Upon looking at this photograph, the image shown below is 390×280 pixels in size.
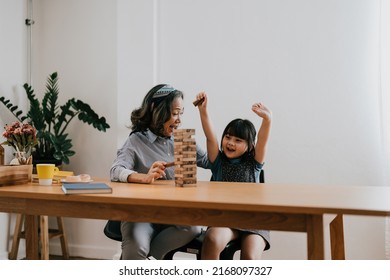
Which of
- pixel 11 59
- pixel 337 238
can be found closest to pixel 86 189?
pixel 337 238

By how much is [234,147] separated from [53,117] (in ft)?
6.04

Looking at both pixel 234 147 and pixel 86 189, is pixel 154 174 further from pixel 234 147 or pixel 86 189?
pixel 234 147

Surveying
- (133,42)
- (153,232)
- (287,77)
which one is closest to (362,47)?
(287,77)

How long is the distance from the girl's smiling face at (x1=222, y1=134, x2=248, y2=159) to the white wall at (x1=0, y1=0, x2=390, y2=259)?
37.2 inches

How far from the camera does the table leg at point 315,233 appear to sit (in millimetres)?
1503

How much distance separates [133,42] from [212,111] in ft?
2.69

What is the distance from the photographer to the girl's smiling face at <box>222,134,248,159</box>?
2.43 m

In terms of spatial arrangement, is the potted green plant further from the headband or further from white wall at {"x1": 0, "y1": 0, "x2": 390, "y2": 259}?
the headband

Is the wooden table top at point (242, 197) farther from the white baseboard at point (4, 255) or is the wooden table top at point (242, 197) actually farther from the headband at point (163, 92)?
the white baseboard at point (4, 255)

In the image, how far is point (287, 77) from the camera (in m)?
3.31

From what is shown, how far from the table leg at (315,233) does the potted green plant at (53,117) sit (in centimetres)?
231

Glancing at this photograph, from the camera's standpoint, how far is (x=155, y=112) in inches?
94.5

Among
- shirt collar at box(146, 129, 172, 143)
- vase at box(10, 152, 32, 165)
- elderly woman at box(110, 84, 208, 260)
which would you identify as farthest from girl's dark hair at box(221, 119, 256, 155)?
vase at box(10, 152, 32, 165)

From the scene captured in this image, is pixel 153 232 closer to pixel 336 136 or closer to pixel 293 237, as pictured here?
pixel 293 237
